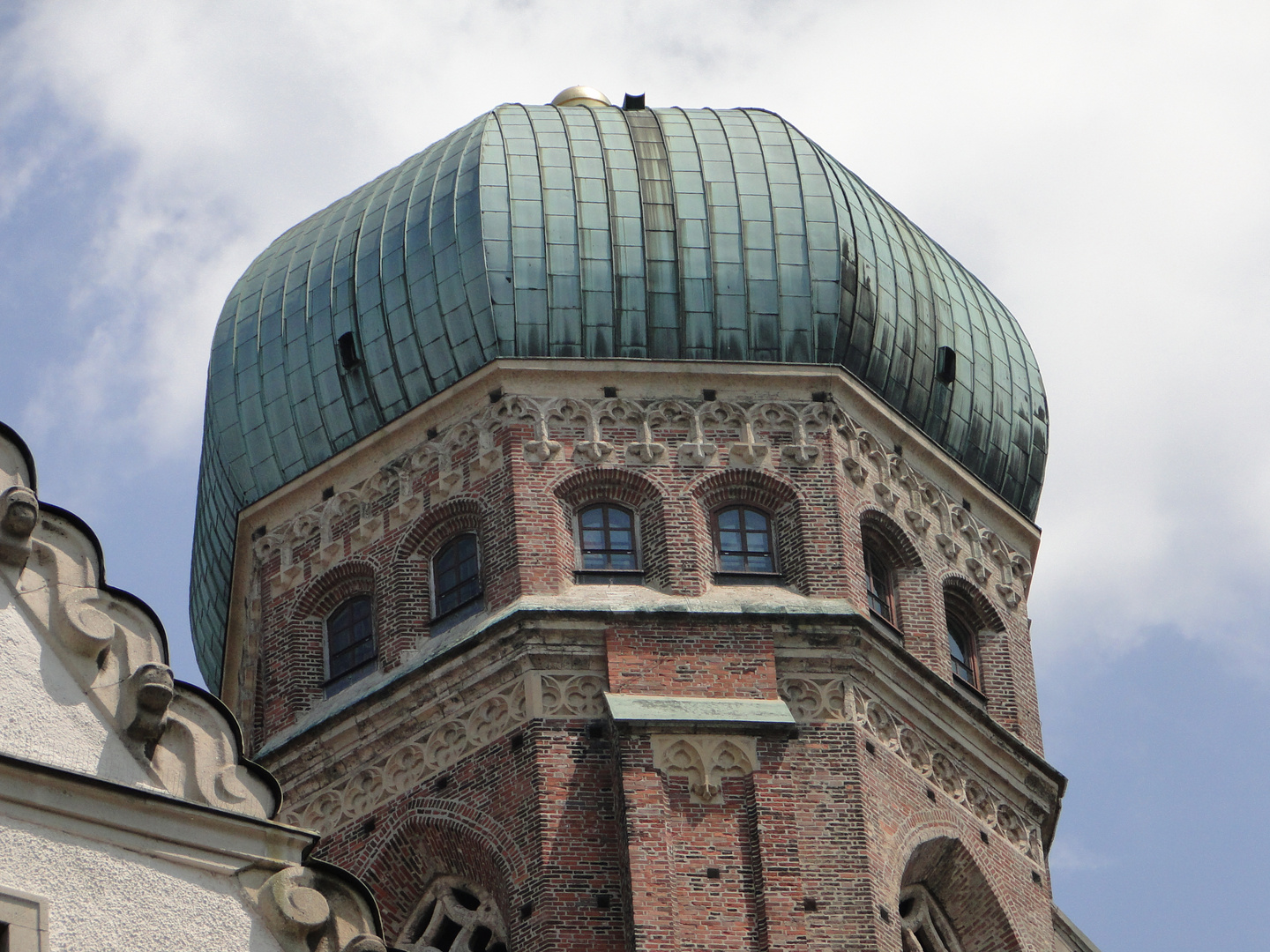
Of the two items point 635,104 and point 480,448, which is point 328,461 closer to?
point 480,448

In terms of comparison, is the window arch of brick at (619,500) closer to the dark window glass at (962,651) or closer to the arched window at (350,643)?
the arched window at (350,643)

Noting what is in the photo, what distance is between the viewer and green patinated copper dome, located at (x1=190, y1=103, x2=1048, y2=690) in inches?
1014

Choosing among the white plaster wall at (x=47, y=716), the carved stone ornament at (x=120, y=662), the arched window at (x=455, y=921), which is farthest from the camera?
the arched window at (x=455, y=921)

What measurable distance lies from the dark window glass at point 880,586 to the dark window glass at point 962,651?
738 mm

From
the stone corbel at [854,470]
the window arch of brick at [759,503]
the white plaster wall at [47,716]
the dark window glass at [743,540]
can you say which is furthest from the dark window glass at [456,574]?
the white plaster wall at [47,716]

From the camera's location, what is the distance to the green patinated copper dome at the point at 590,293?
2575 centimetres

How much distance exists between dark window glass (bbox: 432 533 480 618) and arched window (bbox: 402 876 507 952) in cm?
229

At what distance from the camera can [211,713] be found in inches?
541

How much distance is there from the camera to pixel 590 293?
1014 inches

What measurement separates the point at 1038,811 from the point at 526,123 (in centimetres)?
721

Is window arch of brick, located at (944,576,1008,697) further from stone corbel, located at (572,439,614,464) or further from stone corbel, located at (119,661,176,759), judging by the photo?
stone corbel, located at (119,661,176,759)

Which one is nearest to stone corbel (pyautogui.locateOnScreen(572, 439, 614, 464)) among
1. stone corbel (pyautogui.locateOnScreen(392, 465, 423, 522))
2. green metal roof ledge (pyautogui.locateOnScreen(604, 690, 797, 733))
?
stone corbel (pyautogui.locateOnScreen(392, 465, 423, 522))

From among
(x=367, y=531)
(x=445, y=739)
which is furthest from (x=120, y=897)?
(x=367, y=531)

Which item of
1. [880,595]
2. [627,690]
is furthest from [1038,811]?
[627,690]
